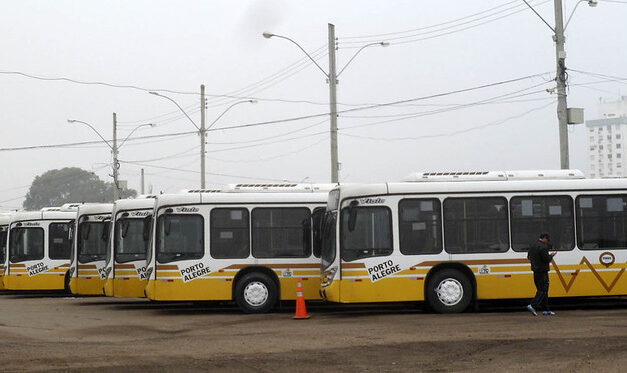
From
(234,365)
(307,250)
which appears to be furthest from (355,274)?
(234,365)

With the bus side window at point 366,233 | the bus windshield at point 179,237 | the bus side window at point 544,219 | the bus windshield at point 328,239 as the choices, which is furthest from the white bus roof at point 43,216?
the bus side window at point 544,219

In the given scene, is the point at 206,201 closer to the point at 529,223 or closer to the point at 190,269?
the point at 190,269

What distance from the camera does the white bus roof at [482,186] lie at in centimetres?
2159

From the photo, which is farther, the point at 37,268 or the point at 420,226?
the point at 37,268

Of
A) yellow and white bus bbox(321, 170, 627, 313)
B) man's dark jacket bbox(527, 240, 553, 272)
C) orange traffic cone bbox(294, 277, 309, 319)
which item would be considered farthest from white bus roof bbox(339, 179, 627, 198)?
orange traffic cone bbox(294, 277, 309, 319)

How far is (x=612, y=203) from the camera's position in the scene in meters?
22.1

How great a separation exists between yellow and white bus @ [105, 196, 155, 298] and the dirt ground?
4.83 feet

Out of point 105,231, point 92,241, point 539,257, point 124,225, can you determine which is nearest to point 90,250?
point 92,241

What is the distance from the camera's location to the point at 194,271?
22859 millimetres

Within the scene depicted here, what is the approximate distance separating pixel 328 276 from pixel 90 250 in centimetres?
1043

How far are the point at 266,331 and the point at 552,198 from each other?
7.12m

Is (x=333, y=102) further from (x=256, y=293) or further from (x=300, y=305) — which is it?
(x=300, y=305)

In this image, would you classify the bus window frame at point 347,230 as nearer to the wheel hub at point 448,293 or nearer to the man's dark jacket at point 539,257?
the wheel hub at point 448,293

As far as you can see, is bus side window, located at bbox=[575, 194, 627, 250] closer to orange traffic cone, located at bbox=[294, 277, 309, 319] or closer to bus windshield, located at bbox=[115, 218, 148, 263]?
orange traffic cone, located at bbox=[294, 277, 309, 319]
